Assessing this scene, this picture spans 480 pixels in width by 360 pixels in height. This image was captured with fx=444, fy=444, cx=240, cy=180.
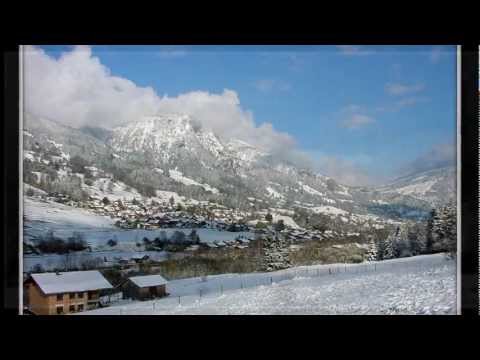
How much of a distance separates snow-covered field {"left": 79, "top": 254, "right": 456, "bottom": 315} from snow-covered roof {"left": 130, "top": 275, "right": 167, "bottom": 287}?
0.33ft

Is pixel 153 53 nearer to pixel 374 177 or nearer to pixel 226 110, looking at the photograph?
pixel 226 110

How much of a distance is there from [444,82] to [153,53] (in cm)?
257

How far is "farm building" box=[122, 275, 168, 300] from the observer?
3.87 metres

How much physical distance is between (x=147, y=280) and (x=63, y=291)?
28.5 inches

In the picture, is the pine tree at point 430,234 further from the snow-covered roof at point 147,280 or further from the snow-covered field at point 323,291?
the snow-covered roof at point 147,280

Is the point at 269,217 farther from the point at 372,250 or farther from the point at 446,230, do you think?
the point at 446,230

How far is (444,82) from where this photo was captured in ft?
12.7

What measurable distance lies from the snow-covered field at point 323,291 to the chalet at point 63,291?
0.14 metres

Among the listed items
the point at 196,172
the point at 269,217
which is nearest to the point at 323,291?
the point at 269,217

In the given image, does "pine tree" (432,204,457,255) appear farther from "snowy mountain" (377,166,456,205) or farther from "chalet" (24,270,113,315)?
"chalet" (24,270,113,315)

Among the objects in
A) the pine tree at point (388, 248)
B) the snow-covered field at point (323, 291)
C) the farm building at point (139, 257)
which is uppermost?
the pine tree at point (388, 248)

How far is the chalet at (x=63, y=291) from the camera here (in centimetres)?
382

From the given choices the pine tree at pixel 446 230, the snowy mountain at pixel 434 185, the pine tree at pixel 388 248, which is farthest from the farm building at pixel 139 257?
the pine tree at pixel 446 230

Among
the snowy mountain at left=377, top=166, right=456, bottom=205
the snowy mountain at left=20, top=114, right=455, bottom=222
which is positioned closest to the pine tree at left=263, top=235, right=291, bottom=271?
the snowy mountain at left=20, top=114, right=455, bottom=222
